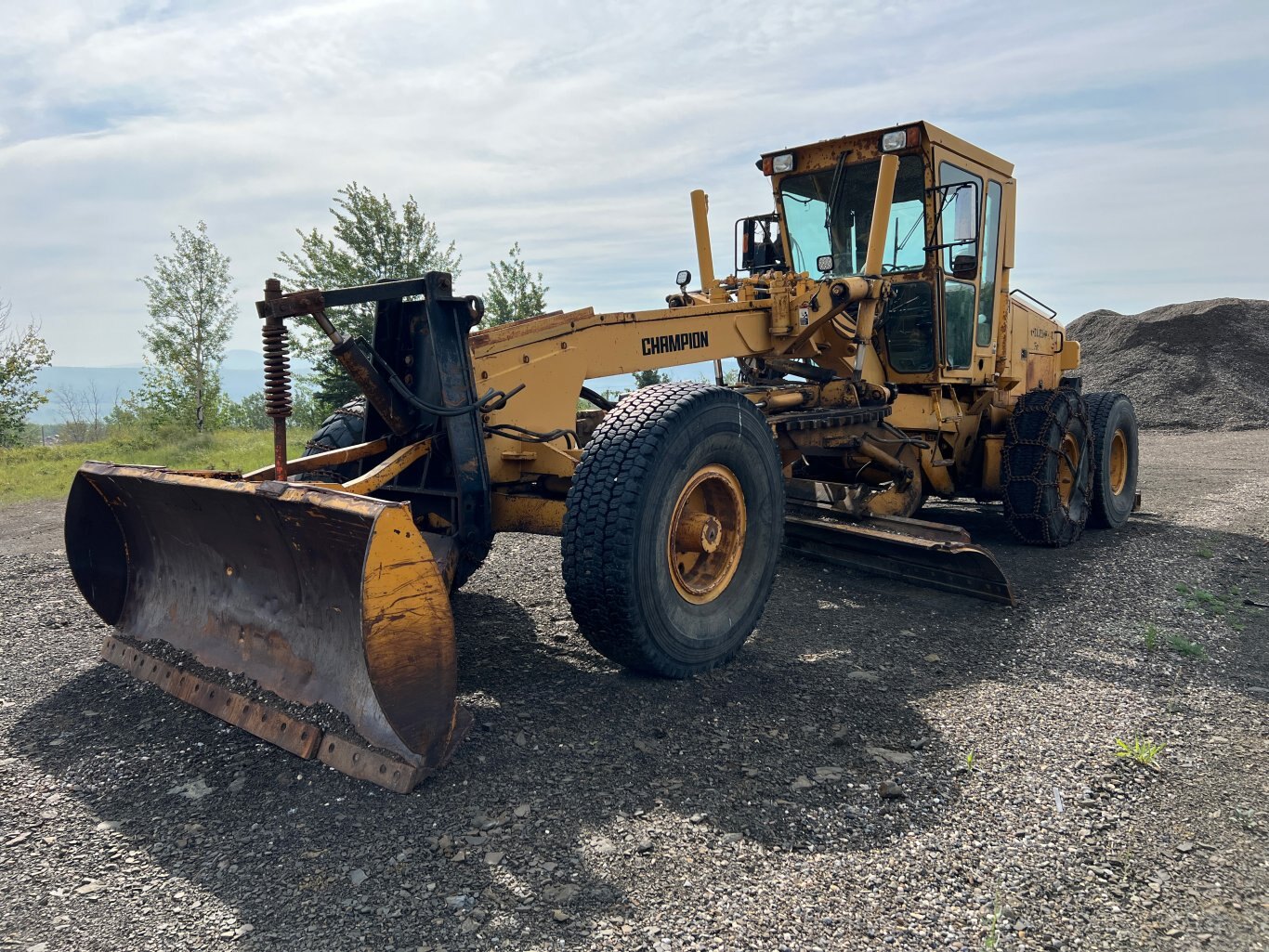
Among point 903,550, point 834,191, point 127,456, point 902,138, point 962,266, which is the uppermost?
point 902,138

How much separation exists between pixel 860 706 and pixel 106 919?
2.78 meters

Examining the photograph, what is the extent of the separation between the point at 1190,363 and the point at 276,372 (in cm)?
2227

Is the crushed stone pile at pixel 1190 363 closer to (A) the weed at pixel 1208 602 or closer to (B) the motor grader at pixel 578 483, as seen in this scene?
(B) the motor grader at pixel 578 483

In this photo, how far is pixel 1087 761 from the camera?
10.7 ft

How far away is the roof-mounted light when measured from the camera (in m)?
6.30

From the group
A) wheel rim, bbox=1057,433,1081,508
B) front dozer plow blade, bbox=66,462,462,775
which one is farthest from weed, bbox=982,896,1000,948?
wheel rim, bbox=1057,433,1081,508

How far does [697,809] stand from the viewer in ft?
9.50

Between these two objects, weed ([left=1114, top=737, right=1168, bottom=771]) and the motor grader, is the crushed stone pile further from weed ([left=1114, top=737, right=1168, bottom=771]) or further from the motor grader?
weed ([left=1114, top=737, right=1168, bottom=771])

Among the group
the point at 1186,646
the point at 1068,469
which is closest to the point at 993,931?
the point at 1186,646

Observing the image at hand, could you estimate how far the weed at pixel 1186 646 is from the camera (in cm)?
450

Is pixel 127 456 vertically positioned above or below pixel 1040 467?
below

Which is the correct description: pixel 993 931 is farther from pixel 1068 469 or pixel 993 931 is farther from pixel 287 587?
pixel 1068 469

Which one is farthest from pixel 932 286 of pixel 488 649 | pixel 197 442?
pixel 197 442

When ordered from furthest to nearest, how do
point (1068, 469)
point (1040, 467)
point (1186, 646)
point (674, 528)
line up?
point (1068, 469)
point (1040, 467)
point (1186, 646)
point (674, 528)
